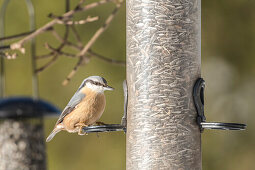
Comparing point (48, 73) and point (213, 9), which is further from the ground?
point (213, 9)

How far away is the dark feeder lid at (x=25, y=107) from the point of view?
249 inches

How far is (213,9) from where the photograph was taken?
9.71m

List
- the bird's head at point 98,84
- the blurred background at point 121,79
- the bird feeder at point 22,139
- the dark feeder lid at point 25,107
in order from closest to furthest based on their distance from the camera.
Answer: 1. the bird's head at point 98,84
2. the dark feeder lid at point 25,107
3. the bird feeder at point 22,139
4. the blurred background at point 121,79

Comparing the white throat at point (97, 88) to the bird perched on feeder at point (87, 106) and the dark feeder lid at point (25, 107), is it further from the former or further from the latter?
the dark feeder lid at point (25, 107)

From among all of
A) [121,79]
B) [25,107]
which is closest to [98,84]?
[25,107]

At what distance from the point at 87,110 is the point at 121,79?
4044 millimetres

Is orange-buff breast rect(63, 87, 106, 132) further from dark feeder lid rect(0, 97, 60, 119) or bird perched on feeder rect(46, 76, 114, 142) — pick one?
dark feeder lid rect(0, 97, 60, 119)

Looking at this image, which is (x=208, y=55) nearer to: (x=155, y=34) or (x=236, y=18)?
(x=236, y=18)

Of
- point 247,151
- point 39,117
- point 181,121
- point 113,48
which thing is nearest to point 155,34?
point 181,121

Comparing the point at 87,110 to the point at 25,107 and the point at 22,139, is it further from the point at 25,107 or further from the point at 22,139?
the point at 22,139

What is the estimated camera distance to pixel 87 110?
4.88m

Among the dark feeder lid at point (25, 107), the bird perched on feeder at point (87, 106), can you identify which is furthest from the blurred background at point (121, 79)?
the bird perched on feeder at point (87, 106)

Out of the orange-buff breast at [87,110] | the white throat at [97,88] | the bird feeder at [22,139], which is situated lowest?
the bird feeder at [22,139]

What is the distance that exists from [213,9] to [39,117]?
393cm
